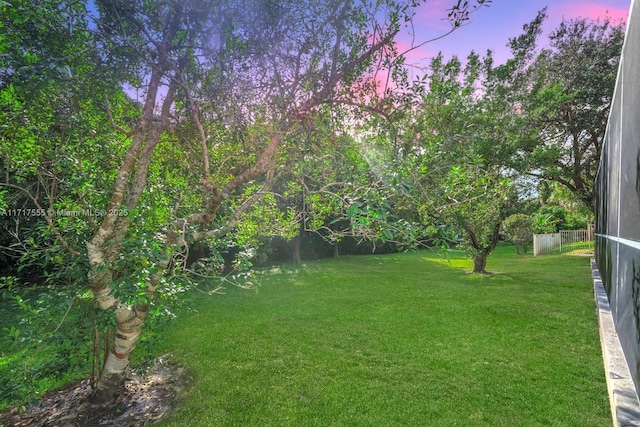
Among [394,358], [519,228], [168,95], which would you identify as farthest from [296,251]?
[519,228]

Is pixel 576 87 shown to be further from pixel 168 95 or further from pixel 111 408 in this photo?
pixel 111 408

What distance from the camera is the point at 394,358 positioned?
4418 mm

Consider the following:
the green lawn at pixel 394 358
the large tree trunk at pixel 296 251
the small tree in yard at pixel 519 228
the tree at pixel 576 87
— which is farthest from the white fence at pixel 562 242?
the large tree trunk at pixel 296 251

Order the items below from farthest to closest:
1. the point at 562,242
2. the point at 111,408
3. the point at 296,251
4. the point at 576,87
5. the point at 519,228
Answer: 1. the point at 562,242
2. the point at 519,228
3. the point at 296,251
4. the point at 576,87
5. the point at 111,408

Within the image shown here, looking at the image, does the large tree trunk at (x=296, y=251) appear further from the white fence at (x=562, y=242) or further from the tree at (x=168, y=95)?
the white fence at (x=562, y=242)

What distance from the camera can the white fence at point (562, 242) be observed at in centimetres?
1750

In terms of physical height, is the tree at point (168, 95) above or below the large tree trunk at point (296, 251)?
above

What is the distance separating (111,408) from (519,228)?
19.8 metres

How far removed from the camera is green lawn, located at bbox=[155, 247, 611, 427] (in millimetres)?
3201

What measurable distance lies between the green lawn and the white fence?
1027 cm

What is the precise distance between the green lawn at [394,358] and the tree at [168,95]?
1556mm

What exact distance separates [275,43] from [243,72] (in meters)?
0.48

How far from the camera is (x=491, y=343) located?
4875 mm

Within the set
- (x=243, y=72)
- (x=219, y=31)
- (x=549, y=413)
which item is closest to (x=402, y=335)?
(x=549, y=413)
